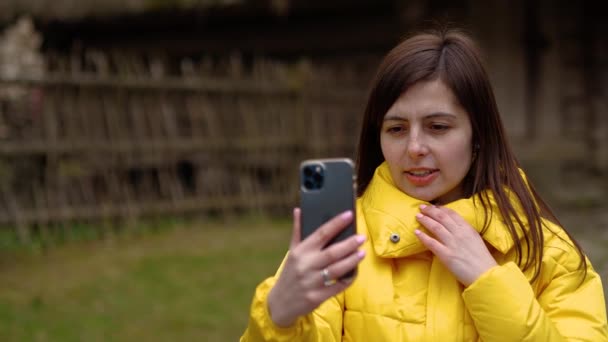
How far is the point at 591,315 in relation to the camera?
1.39 m

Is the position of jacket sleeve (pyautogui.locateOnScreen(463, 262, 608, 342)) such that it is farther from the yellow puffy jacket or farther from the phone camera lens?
the phone camera lens

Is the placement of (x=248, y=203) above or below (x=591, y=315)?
below

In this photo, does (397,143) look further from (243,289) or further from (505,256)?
(243,289)

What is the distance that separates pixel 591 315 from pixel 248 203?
206 inches

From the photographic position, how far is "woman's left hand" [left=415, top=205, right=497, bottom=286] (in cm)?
134

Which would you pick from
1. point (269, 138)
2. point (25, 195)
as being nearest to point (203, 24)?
point (269, 138)

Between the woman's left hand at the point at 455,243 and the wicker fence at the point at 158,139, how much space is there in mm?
4570

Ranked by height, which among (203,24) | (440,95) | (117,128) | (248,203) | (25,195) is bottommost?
(248,203)

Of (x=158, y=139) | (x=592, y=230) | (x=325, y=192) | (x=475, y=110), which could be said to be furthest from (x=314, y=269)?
(x=592, y=230)

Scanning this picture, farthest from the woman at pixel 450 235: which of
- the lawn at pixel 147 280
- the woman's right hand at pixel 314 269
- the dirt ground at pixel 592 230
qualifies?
the dirt ground at pixel 592 230

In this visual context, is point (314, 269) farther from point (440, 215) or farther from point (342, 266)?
point (440, 215)

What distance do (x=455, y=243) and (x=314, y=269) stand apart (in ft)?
1.24

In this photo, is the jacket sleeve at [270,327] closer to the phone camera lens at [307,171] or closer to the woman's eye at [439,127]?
the phone camera lens at [307,171]

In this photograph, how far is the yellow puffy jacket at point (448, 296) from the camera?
1.30 m
